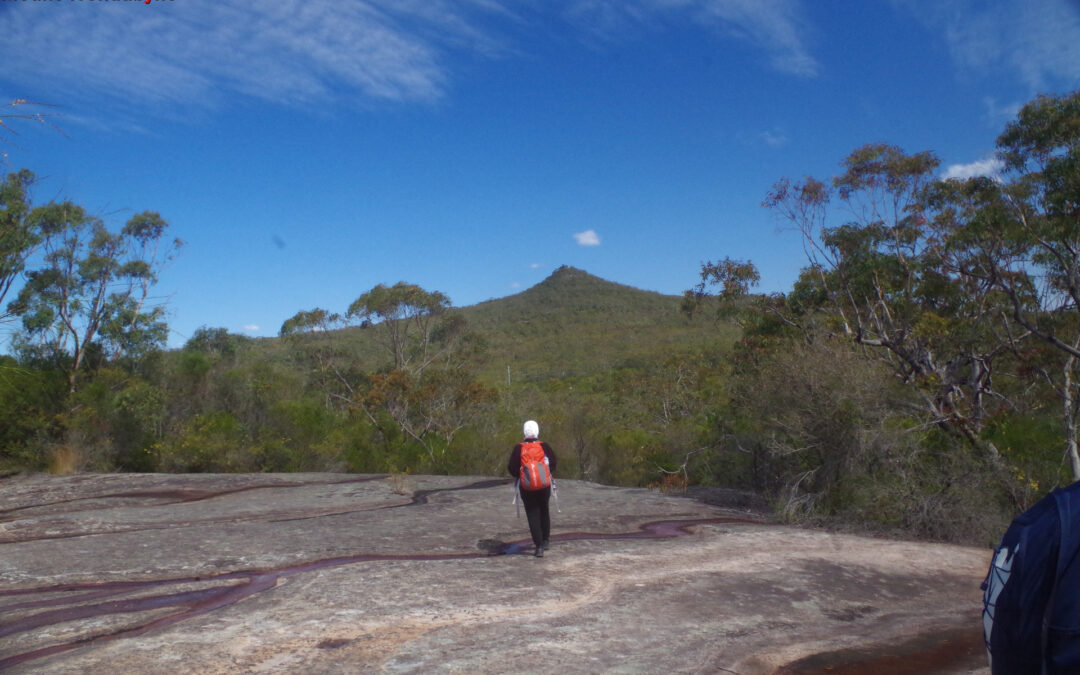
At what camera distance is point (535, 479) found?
8742 mm

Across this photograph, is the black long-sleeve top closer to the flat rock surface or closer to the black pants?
the black pants

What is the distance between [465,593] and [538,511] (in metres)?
1.76

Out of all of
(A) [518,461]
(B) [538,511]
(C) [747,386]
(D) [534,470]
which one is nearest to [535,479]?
(D) [534,470]

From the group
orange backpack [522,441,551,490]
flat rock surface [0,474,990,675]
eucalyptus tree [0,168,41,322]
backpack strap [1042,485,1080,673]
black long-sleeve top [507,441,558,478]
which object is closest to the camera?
backpack strap [1042,485,1080,673]

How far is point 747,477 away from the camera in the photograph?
15156 millimetres

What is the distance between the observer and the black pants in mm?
8828

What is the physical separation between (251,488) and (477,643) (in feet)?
35.4

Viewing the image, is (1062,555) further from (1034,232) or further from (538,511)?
(1034,232)

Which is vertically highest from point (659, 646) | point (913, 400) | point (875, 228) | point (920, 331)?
point (875, 228)

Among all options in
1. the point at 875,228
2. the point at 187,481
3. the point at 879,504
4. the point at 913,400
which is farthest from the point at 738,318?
the point at 187,481

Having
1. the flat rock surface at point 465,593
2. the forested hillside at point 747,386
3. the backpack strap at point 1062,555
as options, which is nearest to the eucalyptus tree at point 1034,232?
the forested hillside at point 747,386

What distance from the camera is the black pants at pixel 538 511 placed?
348 inches

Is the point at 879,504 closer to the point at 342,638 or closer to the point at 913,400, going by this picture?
the point at 913,400

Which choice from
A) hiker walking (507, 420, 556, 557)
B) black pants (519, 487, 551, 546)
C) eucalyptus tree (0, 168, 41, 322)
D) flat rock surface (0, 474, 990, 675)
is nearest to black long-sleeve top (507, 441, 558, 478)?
hiker walking (507, 420, 556, 557)
